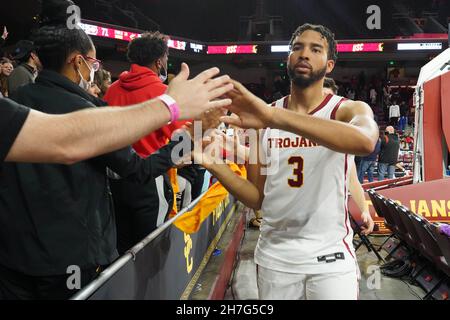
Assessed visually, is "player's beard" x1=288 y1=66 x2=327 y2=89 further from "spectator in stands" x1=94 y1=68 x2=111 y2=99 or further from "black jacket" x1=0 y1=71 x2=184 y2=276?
"spectator in stands" x1=94 y1=68 x2=111 y2=99

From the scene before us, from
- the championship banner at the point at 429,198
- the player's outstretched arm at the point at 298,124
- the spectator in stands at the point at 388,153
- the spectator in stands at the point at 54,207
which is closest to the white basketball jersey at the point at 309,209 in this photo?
the player's outstretched arm at the point at 298,124

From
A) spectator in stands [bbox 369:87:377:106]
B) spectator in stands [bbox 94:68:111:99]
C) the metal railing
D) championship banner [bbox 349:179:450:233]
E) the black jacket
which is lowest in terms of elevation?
championship banner [bbox 349:179:450:233]

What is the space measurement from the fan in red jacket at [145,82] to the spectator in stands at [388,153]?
11266 millimetres

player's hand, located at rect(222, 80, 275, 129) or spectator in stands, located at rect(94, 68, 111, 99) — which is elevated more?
spectator in stands, located at rect(94, 68, 111, 99)

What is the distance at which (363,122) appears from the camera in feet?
7.14

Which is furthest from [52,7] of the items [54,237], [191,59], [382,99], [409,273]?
[382,99]

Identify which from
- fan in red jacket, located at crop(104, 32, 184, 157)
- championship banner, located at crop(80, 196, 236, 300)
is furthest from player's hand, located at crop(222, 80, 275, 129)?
fan in red jacket, located at crop(104, 32, 184, 157)

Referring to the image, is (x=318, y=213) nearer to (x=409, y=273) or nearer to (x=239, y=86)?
(x=239, y=86)

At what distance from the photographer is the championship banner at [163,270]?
2307 mm

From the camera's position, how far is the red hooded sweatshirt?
122 inches

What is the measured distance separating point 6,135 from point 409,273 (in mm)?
6125

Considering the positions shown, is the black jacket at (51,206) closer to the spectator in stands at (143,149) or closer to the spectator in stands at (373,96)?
the spectator in stands at (143,149)

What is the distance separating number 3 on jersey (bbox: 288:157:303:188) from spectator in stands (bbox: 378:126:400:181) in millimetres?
11675

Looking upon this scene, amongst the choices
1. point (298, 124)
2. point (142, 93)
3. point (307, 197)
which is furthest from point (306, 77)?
point (142, 93)
